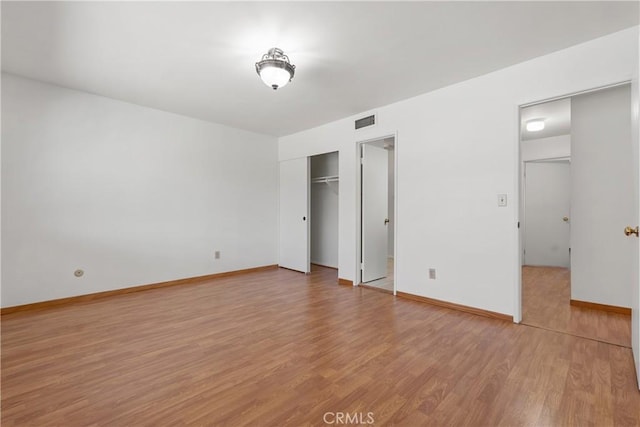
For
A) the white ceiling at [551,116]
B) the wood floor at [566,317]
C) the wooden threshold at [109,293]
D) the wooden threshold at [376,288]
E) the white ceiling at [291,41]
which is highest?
the white ceiling at [291,41]

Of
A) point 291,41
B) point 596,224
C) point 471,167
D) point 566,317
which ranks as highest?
point 291,41

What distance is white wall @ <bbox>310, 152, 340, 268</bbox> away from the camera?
18.5 ft

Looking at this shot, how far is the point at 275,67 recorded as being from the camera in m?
2.35

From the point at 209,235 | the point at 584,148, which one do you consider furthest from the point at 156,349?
the point at 584,148

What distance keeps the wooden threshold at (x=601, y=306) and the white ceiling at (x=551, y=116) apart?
223cm

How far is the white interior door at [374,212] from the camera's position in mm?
4297

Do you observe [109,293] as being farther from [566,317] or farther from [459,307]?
[566,317]

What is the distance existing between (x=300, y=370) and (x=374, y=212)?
9.57 ft

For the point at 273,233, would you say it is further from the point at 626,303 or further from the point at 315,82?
the point at 626,303

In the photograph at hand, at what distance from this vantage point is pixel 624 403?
5.25ft

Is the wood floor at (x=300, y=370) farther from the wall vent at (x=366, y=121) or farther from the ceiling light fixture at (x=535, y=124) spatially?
the ceiling light fixture at (x=535, y=124)

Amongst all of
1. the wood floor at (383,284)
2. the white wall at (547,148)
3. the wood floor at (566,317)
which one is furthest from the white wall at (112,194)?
the white wall at (547,148)

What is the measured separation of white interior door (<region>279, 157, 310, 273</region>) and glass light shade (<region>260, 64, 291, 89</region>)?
2.66 meters

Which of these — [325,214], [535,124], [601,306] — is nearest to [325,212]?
[325,214]
